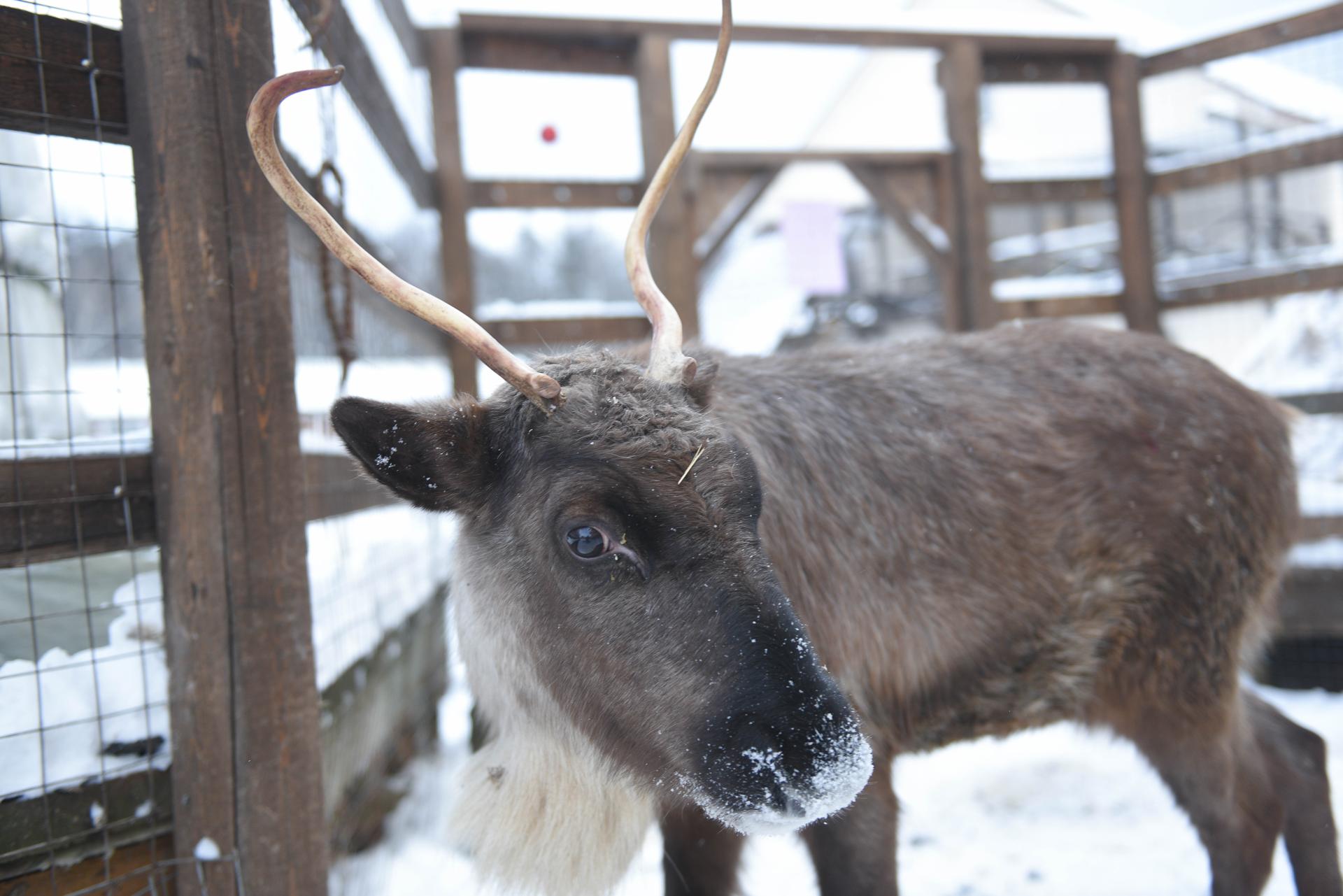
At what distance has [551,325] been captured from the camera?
5.02 m

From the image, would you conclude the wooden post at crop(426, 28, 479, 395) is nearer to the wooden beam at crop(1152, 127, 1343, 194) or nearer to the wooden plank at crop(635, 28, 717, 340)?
the wooden plank at crop(635, 28, 717, 340)

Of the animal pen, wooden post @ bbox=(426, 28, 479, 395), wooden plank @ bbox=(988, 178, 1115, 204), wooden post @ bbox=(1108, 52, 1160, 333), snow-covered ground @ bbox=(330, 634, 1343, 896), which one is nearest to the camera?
the animal pen

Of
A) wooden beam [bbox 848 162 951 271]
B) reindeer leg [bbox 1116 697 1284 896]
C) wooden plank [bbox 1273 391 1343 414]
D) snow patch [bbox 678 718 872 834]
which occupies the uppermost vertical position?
wooden beam [bbox 848 162 951 271]

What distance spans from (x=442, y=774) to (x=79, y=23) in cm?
347

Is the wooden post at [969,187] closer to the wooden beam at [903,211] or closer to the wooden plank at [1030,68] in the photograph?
the wooden beam at [903,211]

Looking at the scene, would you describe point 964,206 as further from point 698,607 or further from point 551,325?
point 698,607

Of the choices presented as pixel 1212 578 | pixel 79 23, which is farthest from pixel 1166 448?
pixel 79 23

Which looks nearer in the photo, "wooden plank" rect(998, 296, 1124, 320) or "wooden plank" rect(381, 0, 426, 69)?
"wooden plank" rect(381, 0, 426, 69)

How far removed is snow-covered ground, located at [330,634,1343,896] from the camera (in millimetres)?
3361

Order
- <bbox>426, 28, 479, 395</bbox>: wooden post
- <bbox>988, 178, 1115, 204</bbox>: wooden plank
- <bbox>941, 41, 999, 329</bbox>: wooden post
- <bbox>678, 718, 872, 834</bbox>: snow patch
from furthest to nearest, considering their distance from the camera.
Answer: <bbox>988, 178, 1115, 204</bbox>: wooden plank → <bbox>941, 41, 999, 329</bbox>: wooden post → <bbox>426, 28, 479, 395</bbox>: wooden post → <bbox>678, 718, 872, 834</bbox>: snow patch

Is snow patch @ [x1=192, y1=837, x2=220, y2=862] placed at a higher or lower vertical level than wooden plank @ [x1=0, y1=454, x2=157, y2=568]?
lower

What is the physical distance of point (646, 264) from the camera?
2328 millimetres

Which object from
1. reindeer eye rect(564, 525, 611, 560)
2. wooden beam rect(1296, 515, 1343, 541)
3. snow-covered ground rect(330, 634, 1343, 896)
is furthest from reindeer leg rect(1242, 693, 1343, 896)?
reindeer eye rect(564, 525, 611, 560)

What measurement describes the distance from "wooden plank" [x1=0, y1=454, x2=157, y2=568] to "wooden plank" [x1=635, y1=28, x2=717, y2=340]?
10.5 feet
